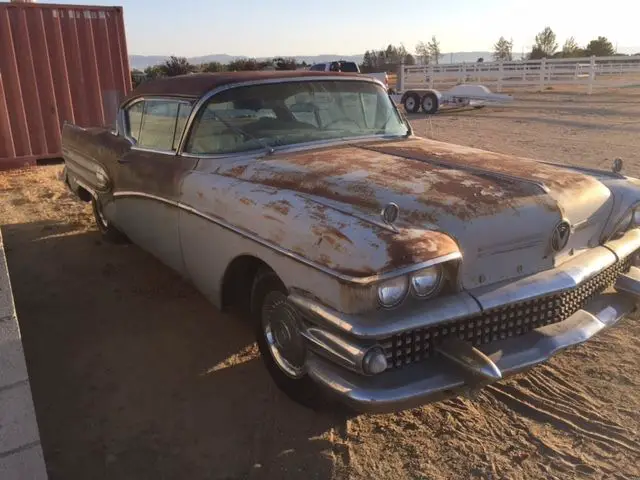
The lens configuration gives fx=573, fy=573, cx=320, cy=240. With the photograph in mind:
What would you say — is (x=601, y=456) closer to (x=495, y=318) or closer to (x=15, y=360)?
(x=495, y=318)

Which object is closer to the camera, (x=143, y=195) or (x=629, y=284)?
(x=629, y=284)

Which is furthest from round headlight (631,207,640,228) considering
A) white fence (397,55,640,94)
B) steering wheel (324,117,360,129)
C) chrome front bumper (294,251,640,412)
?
white fence (397,55,640,94)

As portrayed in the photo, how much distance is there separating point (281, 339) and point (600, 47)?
5079cm

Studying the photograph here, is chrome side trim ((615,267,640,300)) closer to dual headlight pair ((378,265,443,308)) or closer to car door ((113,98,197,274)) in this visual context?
dual headlight pair ((378,265,443,308))

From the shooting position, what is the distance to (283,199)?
9.55 ft

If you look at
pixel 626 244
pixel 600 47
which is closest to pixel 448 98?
pixel 626 244

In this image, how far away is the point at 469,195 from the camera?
112 inches

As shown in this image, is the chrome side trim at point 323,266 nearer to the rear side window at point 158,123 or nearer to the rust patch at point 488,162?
the rear side window at point 158,123

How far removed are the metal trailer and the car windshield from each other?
14227 millimetres

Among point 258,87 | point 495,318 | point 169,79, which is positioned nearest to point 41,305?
point 169,79

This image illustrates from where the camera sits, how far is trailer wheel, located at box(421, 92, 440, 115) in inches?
715

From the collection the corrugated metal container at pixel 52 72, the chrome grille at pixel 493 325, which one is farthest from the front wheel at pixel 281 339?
the corrugated metal container at pixel 52 72

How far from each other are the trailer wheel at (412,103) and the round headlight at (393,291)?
1712 cm

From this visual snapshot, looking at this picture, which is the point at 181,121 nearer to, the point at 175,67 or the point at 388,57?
the point at 175,67
